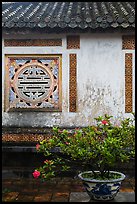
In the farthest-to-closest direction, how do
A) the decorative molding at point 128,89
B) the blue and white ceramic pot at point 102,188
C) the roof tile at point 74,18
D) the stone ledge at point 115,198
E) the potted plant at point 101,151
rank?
the decorative molding at point 128,89, the roof tile at point 74,18, the stone ledge at point 115,198, the blue and white ceramic pot at point 102,188, the potted plant at point 101,151

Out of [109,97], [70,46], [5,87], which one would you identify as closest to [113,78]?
[109,97]

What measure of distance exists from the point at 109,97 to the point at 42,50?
184cm

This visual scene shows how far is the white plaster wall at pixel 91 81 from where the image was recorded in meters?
7.80

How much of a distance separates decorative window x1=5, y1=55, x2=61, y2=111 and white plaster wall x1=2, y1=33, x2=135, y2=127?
16 centimetres

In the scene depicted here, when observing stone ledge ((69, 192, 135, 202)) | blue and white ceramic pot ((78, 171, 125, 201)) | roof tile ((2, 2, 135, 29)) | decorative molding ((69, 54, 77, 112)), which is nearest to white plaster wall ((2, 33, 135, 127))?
decorative molding ((69, 54, 77, 112))

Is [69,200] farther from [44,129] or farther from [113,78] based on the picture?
[113,78]

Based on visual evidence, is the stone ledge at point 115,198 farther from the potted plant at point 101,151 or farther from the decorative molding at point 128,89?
the decorative molding at point 128,89

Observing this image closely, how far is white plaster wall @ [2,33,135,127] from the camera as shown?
780cm

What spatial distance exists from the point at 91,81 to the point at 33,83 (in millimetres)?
1311

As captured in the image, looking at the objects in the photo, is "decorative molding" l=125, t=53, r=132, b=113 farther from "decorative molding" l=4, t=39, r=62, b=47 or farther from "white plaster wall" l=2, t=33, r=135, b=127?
"decorative molding" l=4, t=39, r=62, b=47

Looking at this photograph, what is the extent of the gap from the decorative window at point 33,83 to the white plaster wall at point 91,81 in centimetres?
16

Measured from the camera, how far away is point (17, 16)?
8.00 metres

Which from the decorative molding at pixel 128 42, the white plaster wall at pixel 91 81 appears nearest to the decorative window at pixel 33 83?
the white plaster wall at pixel 91 81

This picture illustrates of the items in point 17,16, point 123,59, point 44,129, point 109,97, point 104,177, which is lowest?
point 104,177
